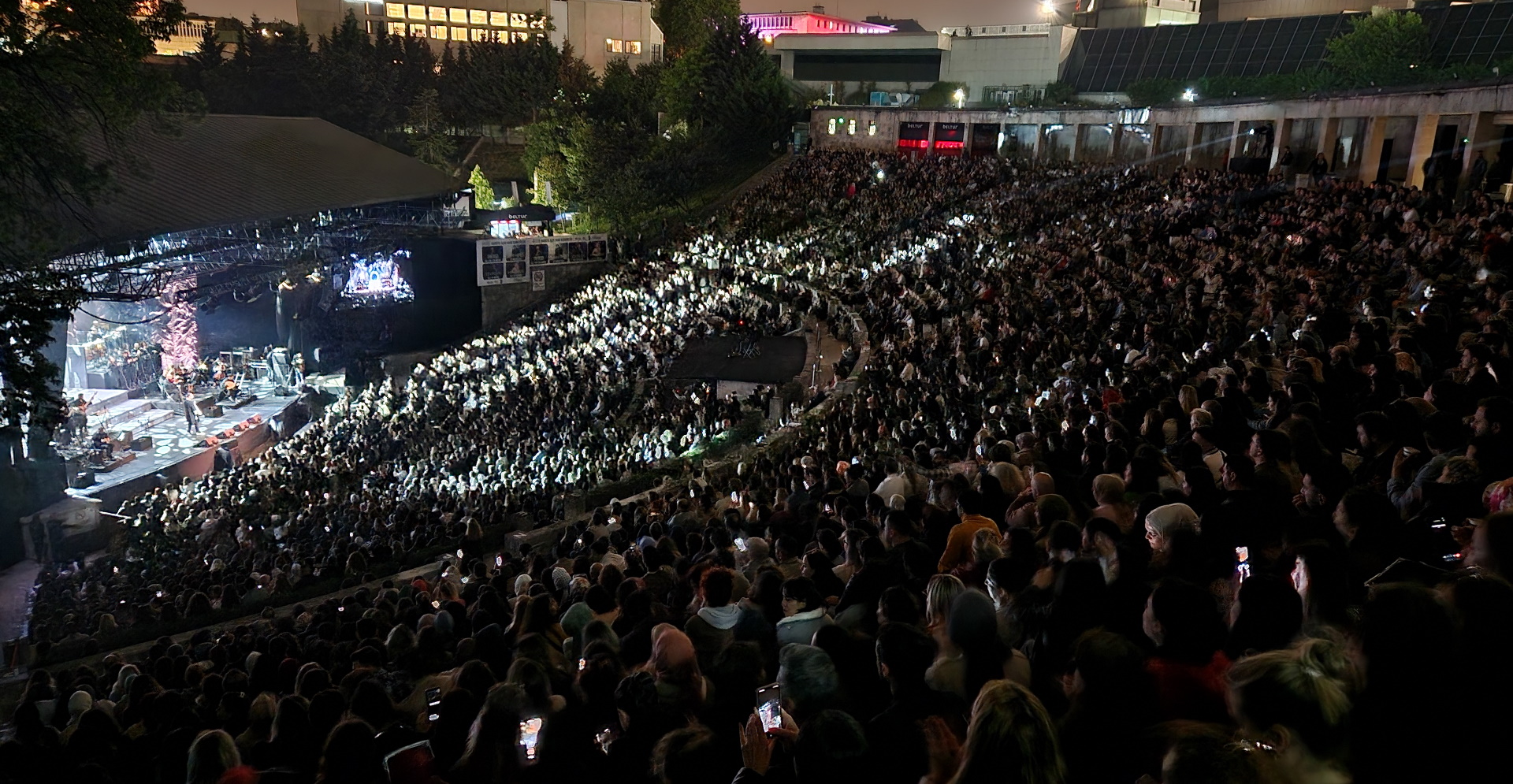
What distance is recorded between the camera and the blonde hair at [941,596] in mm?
3824

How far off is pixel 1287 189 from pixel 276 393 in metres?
30.1

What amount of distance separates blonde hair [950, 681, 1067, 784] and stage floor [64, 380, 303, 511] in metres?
24.2

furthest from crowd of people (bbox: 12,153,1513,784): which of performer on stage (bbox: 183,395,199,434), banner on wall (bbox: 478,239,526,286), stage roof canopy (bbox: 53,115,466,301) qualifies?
banner on wall (bbox: 478,239,526,286)

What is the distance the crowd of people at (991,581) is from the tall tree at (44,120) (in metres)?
3.62

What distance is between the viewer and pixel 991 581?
4254 millimetres

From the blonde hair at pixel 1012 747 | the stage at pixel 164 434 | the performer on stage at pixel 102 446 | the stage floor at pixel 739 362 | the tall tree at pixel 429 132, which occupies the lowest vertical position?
the stage at pixel 164 434

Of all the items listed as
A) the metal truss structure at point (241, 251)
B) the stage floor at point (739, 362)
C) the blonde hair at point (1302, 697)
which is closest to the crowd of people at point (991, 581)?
the blonde hair at point (1302, 697)

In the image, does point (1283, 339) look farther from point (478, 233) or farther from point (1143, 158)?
point (478, 233)

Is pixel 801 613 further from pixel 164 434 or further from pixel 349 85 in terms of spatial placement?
A: pixel 349 85

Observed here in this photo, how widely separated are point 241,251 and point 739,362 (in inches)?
597

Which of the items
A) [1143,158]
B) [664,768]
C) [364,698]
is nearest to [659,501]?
[364,698]

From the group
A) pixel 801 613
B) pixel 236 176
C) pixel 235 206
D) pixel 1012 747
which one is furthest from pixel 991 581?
pixel 236 176

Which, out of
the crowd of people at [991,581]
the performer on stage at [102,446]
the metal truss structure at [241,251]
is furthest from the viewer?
the performer on stage at [102,446]

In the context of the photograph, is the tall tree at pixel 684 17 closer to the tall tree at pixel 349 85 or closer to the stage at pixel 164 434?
the tall tree at pixel 349 85
